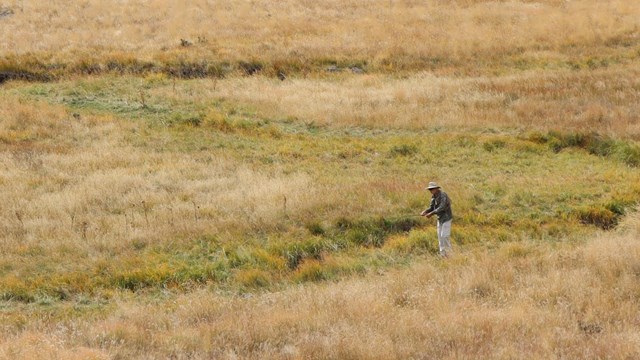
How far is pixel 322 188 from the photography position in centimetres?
1833

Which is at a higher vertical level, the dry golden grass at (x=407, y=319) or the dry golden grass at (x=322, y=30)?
the dry golden grass at (x=407, y=319)

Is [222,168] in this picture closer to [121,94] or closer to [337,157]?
[337,157]

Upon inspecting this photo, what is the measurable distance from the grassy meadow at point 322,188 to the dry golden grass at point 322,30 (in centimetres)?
24

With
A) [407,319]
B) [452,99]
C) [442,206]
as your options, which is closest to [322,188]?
[442,206]

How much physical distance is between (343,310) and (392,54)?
26137mm

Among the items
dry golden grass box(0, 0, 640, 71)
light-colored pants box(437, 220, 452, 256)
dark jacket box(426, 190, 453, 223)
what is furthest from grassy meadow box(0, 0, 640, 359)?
dark jacket box(426, 190, 453, 223)

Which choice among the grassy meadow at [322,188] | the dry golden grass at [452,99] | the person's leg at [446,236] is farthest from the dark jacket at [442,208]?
the dry golden grass at [452,99]

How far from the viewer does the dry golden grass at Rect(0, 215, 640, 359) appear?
357 inches

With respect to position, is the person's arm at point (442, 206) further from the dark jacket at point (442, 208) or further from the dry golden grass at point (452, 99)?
the dry golden grass at point (452, 99)

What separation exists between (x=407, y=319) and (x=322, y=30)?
31.5m

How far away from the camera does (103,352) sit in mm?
9070

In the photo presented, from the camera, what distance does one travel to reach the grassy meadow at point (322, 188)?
33.3ft

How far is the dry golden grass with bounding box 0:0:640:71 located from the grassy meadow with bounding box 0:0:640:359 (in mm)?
238

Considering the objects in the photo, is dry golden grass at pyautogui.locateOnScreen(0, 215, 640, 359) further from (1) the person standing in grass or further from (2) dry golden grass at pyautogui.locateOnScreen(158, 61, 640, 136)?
(2) dry golden grass at pyautogui.locateOnScreen(158, 61, 640, 136)
